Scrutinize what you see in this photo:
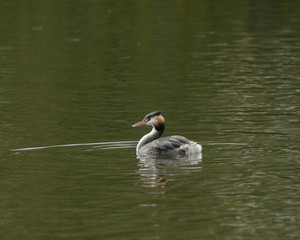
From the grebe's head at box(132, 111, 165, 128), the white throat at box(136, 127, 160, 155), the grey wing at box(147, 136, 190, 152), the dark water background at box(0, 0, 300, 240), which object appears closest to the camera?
the dark water background at box(0, 0, 300, 240)

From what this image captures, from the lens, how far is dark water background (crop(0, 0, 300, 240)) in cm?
1103

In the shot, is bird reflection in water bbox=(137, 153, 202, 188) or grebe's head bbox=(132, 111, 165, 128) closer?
bird reflection in water bbox=(137, 153, 202, 188)

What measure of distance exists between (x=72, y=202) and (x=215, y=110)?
27.4ft

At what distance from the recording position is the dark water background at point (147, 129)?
11.0m

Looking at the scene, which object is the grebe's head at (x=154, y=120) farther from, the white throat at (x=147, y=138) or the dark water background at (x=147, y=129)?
the dark water background at (x=147, y=129)

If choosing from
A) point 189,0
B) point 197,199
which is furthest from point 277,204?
point 189,0

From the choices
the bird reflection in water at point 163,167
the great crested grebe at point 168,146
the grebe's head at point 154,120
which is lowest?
the bird reflection in water at point 163,167

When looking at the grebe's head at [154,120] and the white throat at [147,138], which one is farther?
the grebe's head at [154,120]

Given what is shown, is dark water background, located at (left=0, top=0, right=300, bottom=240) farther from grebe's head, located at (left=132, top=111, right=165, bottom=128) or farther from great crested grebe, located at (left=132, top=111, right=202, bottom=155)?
grebe's head, located at (left=132, top=111, right=165, bottom=128)

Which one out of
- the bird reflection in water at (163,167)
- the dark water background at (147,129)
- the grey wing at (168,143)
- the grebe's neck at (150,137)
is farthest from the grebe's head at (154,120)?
Answer: the bird reflection in water at (163,167)

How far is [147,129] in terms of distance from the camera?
1889cm

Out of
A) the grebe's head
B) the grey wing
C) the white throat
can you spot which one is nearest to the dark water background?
the white throat

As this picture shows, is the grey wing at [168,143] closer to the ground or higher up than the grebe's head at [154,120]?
closer to the ground

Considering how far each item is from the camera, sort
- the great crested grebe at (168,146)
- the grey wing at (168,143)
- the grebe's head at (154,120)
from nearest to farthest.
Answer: the great crested grebe at (168,146) → the grey wing at (168,143) → the grebe's head at (154,120)
